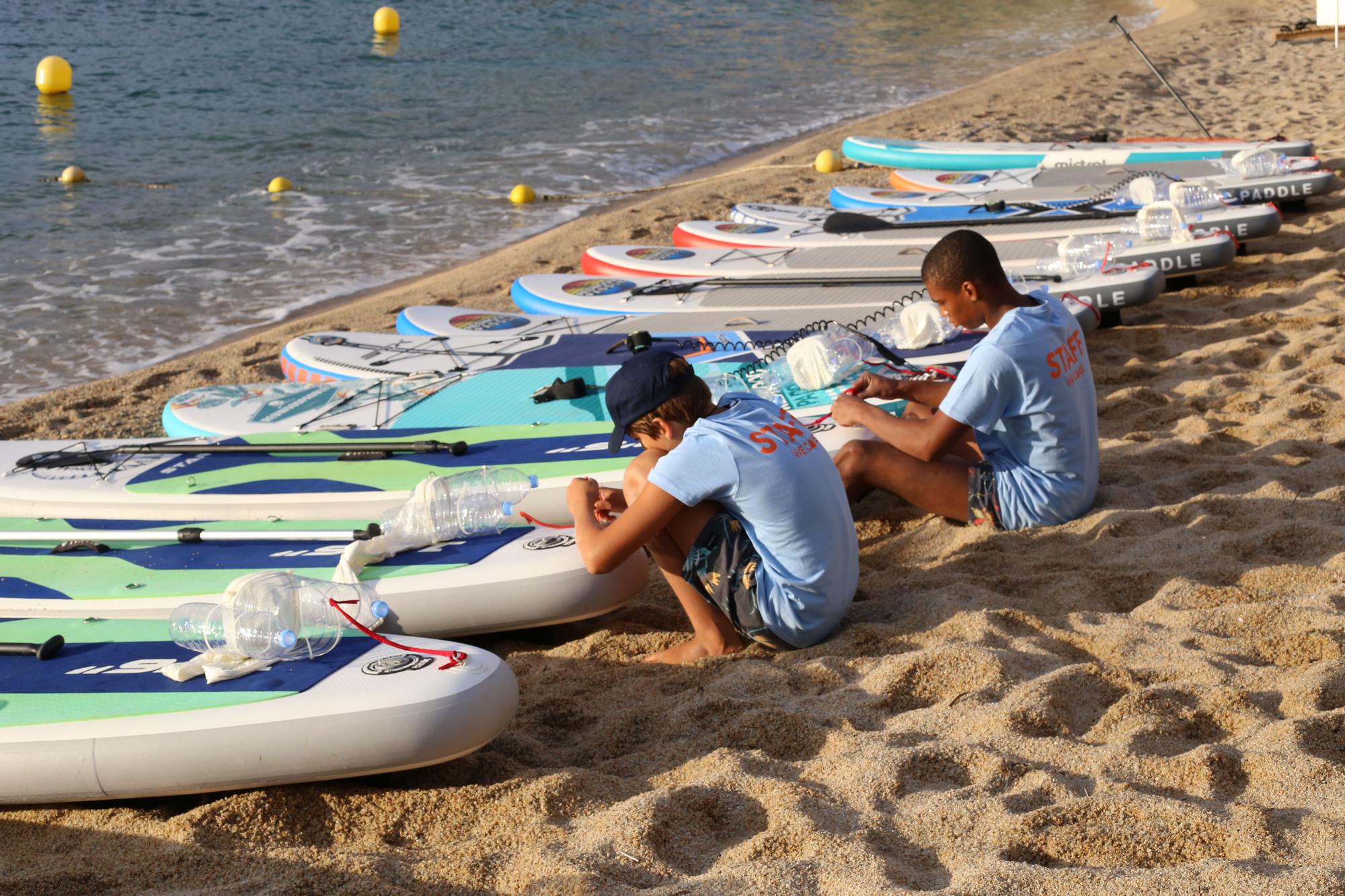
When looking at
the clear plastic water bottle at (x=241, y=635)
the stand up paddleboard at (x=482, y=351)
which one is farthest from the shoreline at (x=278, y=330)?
the clear plastic water bottle at (x=241, y=635)

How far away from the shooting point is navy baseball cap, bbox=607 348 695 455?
9.84ft

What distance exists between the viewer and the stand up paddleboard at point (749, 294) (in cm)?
568

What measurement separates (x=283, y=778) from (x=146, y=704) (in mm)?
392

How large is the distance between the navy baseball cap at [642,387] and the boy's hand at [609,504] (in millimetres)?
402

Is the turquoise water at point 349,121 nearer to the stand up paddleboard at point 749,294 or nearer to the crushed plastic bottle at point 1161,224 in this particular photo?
the stand up paddleboard at point 749,294

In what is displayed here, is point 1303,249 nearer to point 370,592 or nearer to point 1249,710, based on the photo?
point 1249,710

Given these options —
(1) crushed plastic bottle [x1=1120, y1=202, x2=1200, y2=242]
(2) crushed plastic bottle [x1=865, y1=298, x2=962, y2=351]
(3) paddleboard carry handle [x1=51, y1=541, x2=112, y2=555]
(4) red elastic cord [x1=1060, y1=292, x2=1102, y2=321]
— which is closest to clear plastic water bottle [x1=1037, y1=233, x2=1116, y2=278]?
(1) crushed plastic bottle [x1=1120, y1=202, x2=1200, y2=242]

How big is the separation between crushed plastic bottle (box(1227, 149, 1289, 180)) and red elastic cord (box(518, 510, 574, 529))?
5.50 metres

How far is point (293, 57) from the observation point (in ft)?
55.1

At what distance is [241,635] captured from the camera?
295cm

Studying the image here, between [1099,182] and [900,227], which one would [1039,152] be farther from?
[900,227]

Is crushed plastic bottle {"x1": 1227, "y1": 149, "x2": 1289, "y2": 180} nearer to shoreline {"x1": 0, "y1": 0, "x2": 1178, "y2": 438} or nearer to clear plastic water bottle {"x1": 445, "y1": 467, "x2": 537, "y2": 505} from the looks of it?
shoreline {"x1": 0, "y1": 0, "x2": 1178, "y2": 438}

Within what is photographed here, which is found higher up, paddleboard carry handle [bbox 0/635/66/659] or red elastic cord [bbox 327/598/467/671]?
red elastic cord [bbox 327/598/467/671]

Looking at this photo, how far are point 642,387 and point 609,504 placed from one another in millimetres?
525
